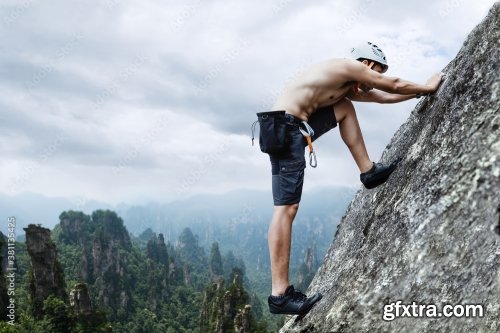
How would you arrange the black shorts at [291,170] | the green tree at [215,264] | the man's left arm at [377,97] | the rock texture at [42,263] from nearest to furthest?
1. the black shorts at [291,170]
2. the man's left arm at [377,97]
3. the rock texture at [42,263]
4. the green tree at [215,264]

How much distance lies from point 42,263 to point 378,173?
165 feet

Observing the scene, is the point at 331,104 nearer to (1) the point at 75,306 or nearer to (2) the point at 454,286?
(2) the point at 454,286

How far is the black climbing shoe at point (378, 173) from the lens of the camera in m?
6.28

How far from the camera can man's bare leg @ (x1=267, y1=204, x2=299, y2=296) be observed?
5.82 meters

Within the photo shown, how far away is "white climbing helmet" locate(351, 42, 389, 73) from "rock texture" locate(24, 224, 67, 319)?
4895cm

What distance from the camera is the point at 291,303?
608cm

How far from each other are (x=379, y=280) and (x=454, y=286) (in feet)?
2.92

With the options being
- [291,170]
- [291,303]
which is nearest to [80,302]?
[291,303]

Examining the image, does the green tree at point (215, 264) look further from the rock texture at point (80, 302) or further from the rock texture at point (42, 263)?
the rock texture at point (80, 302)

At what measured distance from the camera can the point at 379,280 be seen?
5312 millimetres

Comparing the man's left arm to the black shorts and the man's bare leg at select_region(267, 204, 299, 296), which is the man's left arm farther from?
the man's bare leg at select_region(267, 204, 299, 296)

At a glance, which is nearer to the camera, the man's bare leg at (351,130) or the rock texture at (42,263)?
the man's bare leg at (351,130)

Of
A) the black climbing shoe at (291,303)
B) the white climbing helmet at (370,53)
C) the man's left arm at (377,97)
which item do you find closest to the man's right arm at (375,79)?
the white climbing helmet at (370,53)

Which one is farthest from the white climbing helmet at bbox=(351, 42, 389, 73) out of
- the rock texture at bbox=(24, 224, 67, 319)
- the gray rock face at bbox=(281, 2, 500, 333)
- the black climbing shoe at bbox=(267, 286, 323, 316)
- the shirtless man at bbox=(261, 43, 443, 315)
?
the rock texture at bbox=(24, 224, 67, 319)
